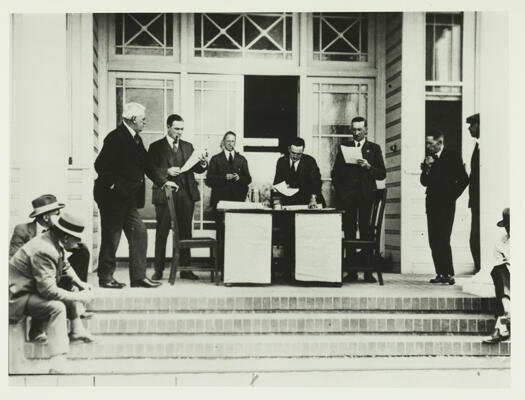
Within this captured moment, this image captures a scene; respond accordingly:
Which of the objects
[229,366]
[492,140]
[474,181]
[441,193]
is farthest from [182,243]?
[474,181]

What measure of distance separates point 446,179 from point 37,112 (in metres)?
3.72

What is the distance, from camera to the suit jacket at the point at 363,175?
5805 millimetres

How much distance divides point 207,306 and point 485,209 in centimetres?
239

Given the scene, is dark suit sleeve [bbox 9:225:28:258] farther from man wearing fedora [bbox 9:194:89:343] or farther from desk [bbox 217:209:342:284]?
desk [bbox 217:209:342:284]

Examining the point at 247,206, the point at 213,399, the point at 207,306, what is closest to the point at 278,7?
the point at 247,206

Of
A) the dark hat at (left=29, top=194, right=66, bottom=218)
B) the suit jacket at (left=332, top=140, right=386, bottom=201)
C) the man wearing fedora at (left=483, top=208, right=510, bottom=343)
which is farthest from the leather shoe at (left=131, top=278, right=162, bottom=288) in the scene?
the man wearing fedora at (left=483, top=208, right=510, bottom=343)

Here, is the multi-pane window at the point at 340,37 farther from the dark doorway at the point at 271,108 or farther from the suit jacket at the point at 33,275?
the suit jacket at the point at 33,275

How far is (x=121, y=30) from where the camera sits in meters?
6.40

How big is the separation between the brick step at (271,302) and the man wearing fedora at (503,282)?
0.21 m

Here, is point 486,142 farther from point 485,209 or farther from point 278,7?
point 278,7

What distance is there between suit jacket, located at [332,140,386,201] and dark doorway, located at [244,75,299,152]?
1104 mm

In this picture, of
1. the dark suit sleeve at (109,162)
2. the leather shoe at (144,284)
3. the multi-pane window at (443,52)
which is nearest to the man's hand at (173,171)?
the dark suit sleeve at (109,162)

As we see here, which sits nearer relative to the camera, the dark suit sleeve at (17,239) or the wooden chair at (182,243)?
the dark suit sleeve at (17,239)

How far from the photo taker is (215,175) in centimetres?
591
